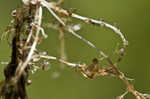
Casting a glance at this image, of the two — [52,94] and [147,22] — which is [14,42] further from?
[147,22]

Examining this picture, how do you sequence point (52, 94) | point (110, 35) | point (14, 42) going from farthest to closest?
point (110, 35) → point (52, 94) → point (14, 42)

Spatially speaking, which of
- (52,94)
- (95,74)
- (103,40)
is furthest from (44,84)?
(95,74)

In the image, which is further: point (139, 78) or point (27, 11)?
point (139, 78)

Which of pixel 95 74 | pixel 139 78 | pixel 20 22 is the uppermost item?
pixel 20 22

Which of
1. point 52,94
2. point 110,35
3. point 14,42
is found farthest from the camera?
point 110,35

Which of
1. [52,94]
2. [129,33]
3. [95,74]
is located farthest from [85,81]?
[95,74]

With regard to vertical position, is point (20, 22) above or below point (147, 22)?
above
